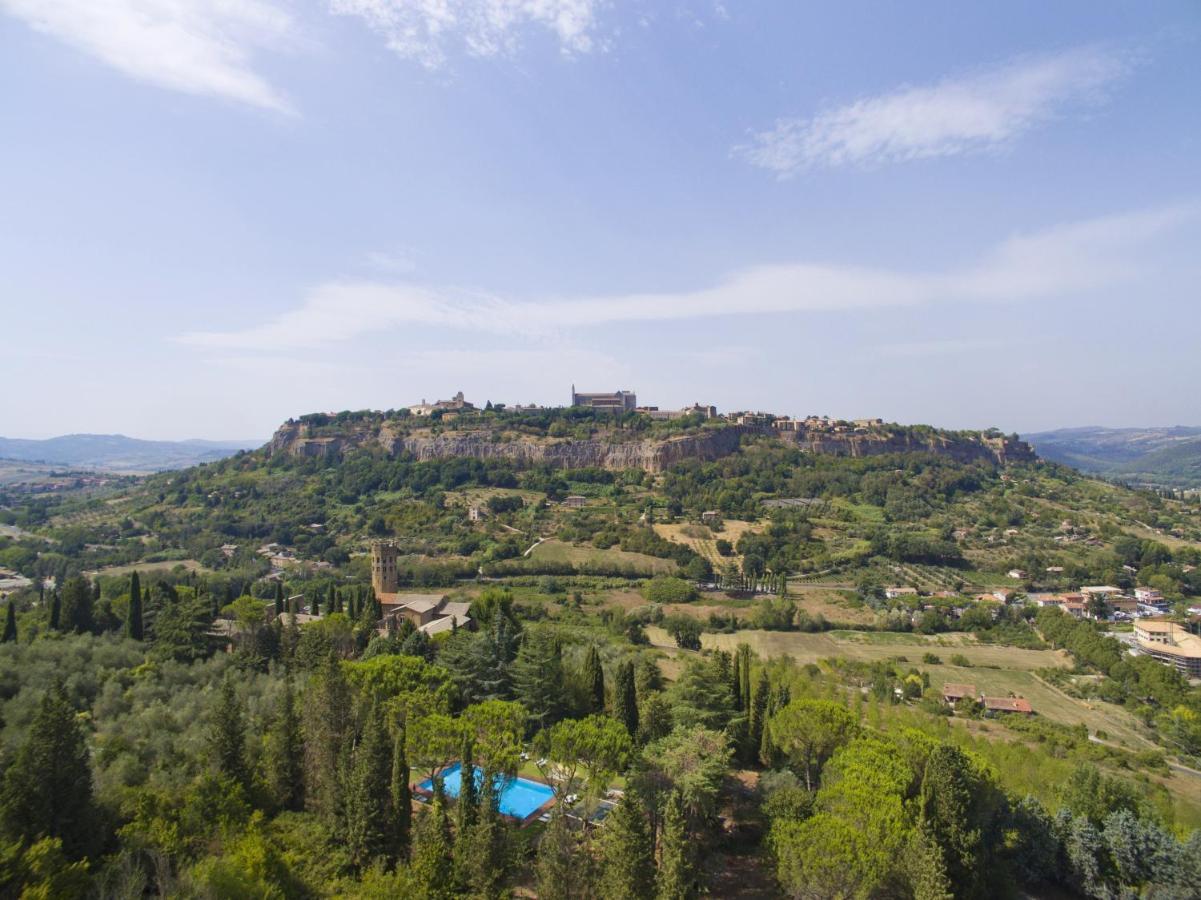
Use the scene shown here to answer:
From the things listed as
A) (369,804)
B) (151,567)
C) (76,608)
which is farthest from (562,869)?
(151,567)

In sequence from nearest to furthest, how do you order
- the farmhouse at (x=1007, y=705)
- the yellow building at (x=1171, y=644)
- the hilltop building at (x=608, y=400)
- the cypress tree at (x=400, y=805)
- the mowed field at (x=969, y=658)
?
the cypress tree at (x=400, y=805), the farmhouse at (x=1007, y=705), the mowed field at (x=969, y=658), the yellow building at (x=1171, y=644), the hilltop building at (x=608, y=400)

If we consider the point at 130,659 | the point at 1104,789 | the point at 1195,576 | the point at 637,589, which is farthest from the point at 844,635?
the point at 130,659

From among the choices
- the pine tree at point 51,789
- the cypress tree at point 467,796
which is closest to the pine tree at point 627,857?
the cypress tree at point 467,796

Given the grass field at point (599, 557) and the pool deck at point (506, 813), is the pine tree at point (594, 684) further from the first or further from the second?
the grass field at point (599, 557)

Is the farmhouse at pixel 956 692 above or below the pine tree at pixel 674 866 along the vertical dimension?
below

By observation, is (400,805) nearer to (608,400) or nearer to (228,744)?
(228,744)

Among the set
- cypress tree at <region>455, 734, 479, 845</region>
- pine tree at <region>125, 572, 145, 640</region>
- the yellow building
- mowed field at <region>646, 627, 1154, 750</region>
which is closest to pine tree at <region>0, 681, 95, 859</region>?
cypress tree at <region>455, 734, 479, 845</region>

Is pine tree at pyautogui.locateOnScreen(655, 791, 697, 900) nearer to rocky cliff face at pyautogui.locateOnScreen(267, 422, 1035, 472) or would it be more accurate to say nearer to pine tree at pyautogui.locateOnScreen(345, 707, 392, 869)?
pine tree at pyautogui.locateOnScreen(345, 707, 392, 869)
